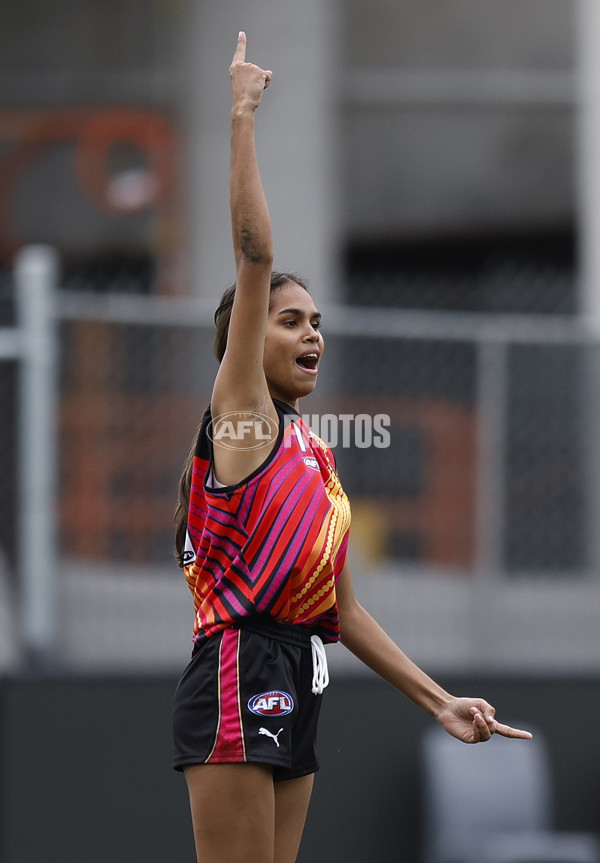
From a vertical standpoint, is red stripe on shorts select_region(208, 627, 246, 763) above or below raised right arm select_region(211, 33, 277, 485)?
below

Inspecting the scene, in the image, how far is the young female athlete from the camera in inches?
A: 112

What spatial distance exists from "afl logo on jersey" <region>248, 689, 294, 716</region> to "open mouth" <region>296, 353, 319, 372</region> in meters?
0.74

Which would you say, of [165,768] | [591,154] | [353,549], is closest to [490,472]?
[353,549]

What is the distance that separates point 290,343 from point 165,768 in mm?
3412

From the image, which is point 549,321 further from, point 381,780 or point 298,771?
point 298,771

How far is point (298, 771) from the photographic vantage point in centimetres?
306

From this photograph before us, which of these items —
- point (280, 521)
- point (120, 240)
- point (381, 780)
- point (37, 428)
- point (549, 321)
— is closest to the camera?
point (280, 521)

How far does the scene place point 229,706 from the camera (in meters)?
2.94

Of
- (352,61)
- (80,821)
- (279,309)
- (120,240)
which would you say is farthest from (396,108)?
(279,309)

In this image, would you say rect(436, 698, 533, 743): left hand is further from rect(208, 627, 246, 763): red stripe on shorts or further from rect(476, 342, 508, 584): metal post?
rect(476, 342, 508, 584): metal post

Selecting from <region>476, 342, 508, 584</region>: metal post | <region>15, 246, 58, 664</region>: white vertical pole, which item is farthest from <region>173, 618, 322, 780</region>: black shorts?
<region>476, 342, 508, 584</region>: metal post

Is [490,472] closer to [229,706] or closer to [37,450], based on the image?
[37,450]

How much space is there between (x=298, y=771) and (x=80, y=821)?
10.3 feet

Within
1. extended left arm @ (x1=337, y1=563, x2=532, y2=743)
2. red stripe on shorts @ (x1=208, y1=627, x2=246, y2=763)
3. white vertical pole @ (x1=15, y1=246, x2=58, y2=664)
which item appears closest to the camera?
red stripe on shorts @ (x1=208, y1=627, x2=246, y2=763)
